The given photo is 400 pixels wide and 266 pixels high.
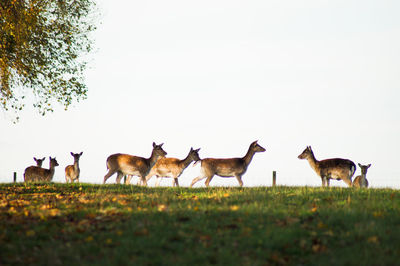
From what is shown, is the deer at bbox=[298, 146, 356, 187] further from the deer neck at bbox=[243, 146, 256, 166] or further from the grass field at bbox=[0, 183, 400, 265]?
the grass field at bbox=[0, 183, 400, 265]

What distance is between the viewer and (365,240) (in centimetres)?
882

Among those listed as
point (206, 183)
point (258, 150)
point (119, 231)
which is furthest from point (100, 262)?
point (258, 150)

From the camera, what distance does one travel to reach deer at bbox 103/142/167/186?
927 inches

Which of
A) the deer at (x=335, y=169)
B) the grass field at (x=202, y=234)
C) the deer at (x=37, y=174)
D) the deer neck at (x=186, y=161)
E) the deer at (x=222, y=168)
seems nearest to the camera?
the grass field at (x=202, y=234)

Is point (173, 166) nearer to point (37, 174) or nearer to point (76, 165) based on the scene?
point (76, 165)

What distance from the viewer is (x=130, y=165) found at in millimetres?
23594

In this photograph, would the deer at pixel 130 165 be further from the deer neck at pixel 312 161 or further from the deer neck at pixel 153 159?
the deer neck at pixel 312 161

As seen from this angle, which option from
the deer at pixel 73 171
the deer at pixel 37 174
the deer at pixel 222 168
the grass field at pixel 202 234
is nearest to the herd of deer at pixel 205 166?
the deer at pixel 222 168

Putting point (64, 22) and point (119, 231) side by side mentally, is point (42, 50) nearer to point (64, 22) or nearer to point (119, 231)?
point (64, 22)

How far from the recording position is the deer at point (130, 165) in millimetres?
23547

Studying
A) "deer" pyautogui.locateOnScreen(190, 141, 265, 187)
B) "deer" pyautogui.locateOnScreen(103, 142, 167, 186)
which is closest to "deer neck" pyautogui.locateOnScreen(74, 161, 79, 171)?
"deer" pyautogui.locateOnScreen(103, 142, 167, 186)

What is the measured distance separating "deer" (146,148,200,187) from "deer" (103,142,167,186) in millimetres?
917

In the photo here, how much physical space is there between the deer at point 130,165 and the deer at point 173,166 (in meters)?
0.92

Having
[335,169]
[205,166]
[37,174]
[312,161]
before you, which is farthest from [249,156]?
[37,174]
